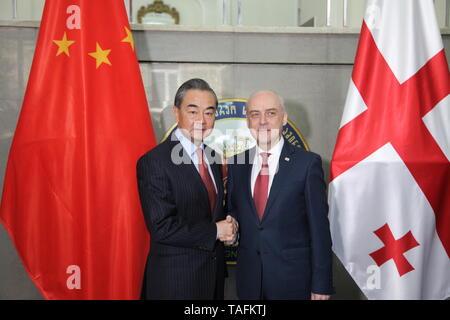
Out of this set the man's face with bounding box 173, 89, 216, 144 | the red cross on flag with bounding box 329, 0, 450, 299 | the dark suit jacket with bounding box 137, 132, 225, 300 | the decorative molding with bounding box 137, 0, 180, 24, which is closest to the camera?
the dark suit jacket with bounding box 137, 132, 225, 300

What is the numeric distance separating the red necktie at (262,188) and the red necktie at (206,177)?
8.0 inches

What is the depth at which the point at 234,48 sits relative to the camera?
2.80m

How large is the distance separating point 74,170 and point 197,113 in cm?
77

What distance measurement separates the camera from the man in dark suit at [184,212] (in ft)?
6.16

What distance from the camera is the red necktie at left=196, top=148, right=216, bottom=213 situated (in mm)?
2028

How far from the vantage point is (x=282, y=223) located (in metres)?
1.95

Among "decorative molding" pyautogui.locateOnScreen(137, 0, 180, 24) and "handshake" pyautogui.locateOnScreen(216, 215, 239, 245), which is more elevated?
"decorative molding" pyautogui.locateOnScreen(137, 0, 180, 24)

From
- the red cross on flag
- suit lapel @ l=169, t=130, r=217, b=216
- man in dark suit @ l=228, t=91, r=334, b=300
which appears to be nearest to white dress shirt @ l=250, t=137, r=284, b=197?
man in dark suit @ l=228, t=91, r=334, b=300

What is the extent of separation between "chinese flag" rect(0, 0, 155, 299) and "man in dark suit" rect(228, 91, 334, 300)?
0.69 m

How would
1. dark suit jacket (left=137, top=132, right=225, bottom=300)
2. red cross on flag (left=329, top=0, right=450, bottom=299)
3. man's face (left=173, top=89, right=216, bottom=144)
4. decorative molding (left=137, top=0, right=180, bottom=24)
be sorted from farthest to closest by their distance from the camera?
1. decorative molding (left=137, top=0, right=180, bottom=24)
2. red cross on flag (left=329, top=0, right=450, bottom=299)
3. man's face (left=173, top=89, right=216, bottom=144)
4. dark suit jacket (left=137, top=132, right=225, bottom=300)

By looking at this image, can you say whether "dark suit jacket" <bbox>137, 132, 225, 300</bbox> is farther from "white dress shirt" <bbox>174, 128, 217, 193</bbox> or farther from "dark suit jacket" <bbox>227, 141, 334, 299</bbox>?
"dark suit jacket" <bbox>227, 141, 334, 299</bbox>

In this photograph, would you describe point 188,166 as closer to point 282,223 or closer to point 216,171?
point 216,171

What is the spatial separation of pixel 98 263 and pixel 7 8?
4622 millimetres
